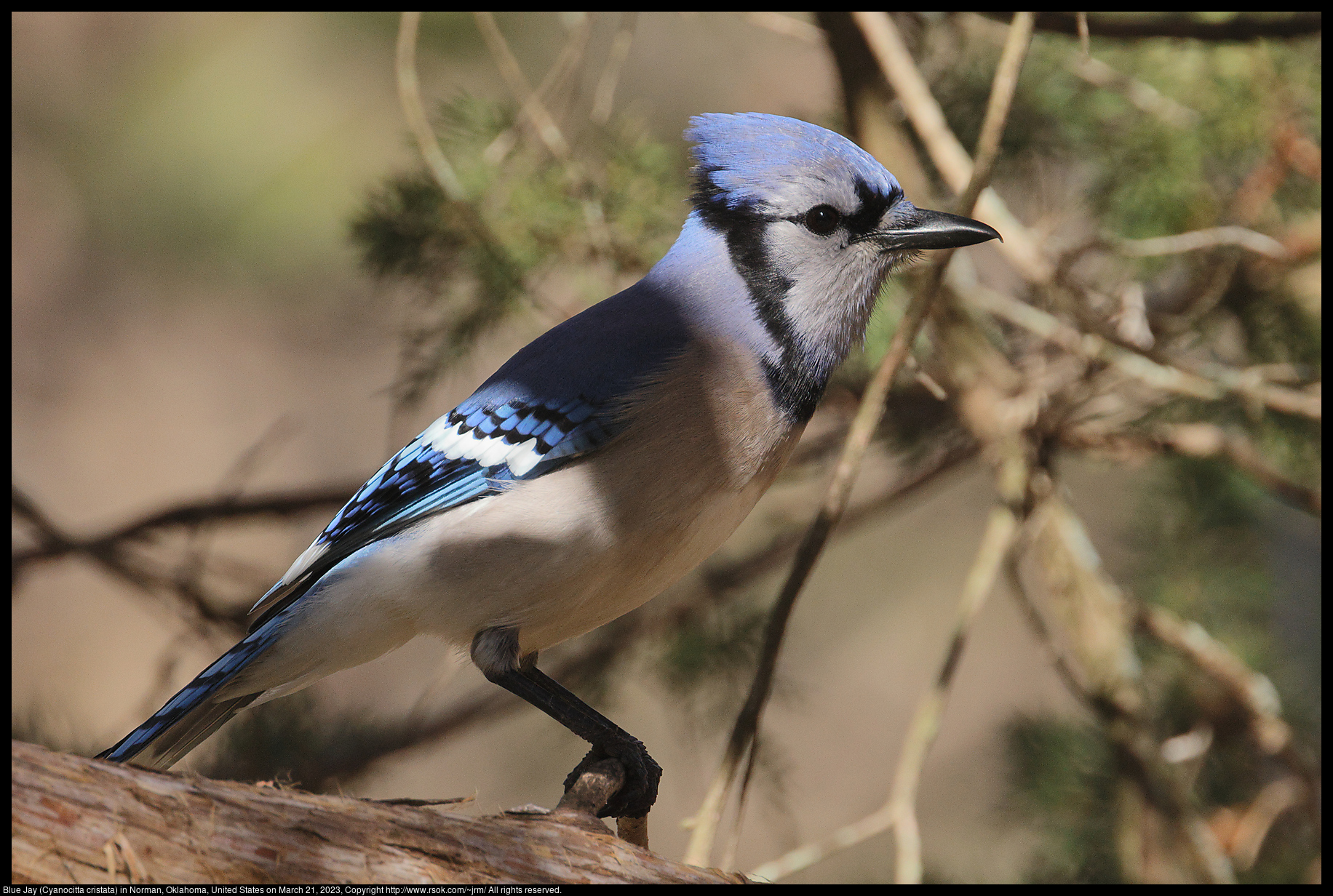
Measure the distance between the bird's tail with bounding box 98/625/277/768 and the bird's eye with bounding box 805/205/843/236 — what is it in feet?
3.67

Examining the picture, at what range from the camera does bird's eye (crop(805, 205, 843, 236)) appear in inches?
71.6

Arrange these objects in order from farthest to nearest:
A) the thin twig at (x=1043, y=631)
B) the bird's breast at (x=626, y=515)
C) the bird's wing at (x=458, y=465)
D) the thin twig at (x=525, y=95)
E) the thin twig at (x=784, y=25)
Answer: the thin twig at (x=784, y=25) → the thin twig at (x=1043, y=631) → the thin twig at (x=525, y=95) → the bird's wing at (x=458, y=465) → the bird's breast at (x=626, y=515)

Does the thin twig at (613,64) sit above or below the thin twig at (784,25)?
above

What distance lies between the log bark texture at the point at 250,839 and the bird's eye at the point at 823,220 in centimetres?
105

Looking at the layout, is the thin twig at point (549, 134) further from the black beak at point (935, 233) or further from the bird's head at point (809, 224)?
the black beak at point (935, 233)

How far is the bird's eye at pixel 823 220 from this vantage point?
1.82 metres

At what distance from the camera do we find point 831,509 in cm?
173

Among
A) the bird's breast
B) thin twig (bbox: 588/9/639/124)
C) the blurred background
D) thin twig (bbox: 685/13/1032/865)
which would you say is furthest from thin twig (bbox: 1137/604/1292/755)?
thin twig (bbox: 588/9/639/124)

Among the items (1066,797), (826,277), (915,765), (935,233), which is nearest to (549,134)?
(826,277)

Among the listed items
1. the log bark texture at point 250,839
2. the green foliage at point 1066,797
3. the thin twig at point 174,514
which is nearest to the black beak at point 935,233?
the log bark texture at point 250,839

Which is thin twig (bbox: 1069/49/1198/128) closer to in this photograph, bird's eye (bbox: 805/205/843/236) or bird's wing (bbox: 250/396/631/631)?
bird's eye (bbox: 805/205/843/236)

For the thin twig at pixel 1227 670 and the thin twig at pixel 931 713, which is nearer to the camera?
the thin twig at pixel 931 713

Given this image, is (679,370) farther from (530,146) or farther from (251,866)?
(530,146)

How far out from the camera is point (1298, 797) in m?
2.69
